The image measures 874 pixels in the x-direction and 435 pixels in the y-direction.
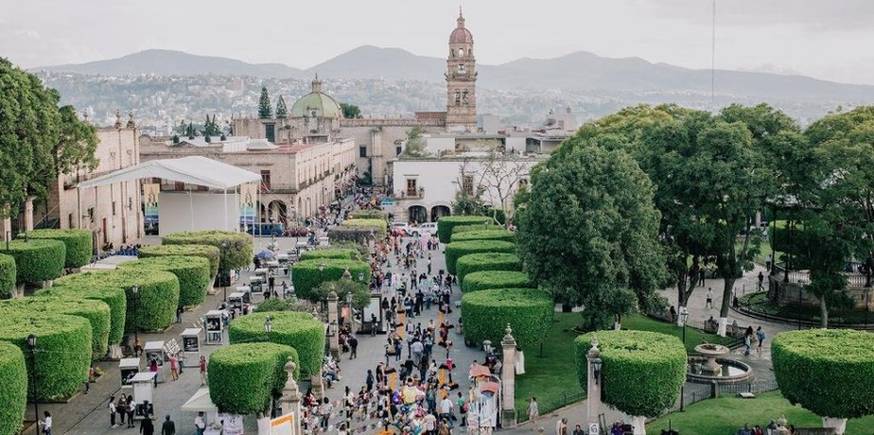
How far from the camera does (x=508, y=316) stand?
1328 inches

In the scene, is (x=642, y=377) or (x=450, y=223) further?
(x=450, y=223)

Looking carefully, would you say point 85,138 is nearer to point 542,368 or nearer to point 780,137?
point 542,368

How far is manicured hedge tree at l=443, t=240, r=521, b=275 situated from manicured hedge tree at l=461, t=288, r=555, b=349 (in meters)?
12.2

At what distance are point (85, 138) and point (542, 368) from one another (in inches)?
1245

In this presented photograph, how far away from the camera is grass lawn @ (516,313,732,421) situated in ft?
101

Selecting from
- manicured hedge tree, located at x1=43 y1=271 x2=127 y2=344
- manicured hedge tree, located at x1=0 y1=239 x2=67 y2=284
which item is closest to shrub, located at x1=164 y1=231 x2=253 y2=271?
manicured hedge tree, located at x1=0 y1=239 x2=67 y2=284

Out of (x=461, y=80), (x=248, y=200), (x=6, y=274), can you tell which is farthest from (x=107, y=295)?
(x=461, y=80)

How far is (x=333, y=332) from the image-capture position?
36031mm

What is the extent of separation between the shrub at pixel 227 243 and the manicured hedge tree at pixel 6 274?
10653mm

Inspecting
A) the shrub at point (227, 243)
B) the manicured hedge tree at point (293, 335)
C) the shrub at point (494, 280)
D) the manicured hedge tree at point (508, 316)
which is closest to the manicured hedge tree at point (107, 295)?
the manicured hedge tree at point (293, 335)

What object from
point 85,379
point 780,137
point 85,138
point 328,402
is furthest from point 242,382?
point 85,138

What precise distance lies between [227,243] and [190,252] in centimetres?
413

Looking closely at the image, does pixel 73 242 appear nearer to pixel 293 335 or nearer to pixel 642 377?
pixel 293 335

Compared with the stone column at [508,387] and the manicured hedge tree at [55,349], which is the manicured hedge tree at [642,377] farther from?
the manicured hedge tree at [55,349]
